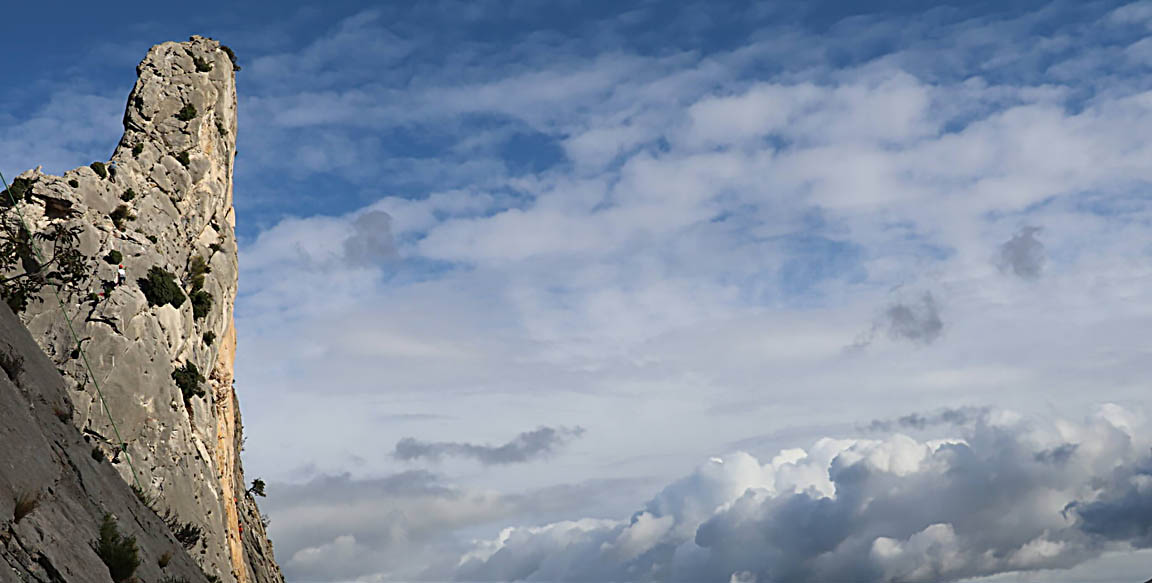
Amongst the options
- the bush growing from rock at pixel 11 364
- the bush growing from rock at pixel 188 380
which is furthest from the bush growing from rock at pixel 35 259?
the bush growing from rock at pixel 11 364

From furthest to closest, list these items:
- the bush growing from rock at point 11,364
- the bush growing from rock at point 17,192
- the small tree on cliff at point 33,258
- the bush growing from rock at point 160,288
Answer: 1. the bush growing from rock at point 160,288
2. the bush growing from rock at point 17,192
3. the small tree on cliff at point 33,258
4. the bush growing from rock at point 11,364

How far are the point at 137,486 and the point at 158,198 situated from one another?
25041mm

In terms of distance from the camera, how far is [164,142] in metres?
70.3

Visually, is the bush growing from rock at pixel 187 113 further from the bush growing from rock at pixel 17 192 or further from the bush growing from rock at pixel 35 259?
the bush growing from rock at pixel 35 259

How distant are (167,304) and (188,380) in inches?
210

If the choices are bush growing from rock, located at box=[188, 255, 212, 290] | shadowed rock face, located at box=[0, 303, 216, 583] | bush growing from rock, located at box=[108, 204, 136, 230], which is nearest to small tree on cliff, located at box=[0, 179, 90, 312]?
bush growing from rock, located at box=[108, 204, 136, 230]

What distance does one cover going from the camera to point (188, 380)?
58719 mm

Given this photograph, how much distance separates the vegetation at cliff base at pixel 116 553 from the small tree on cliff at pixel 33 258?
3406 centimetres

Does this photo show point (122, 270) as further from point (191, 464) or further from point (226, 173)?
point (226, 173)

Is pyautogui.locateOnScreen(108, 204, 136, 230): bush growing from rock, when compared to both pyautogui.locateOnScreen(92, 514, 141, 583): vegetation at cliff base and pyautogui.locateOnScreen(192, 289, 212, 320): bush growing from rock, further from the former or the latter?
pyautogui.locateOnScreen(92, 514, 141, 583): vegetation at cliff base

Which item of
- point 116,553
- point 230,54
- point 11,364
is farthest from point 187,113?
point 116,553

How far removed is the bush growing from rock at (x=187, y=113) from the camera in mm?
72250

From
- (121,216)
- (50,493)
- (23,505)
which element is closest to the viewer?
(23,505)

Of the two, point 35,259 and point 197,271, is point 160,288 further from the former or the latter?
point 35,259
